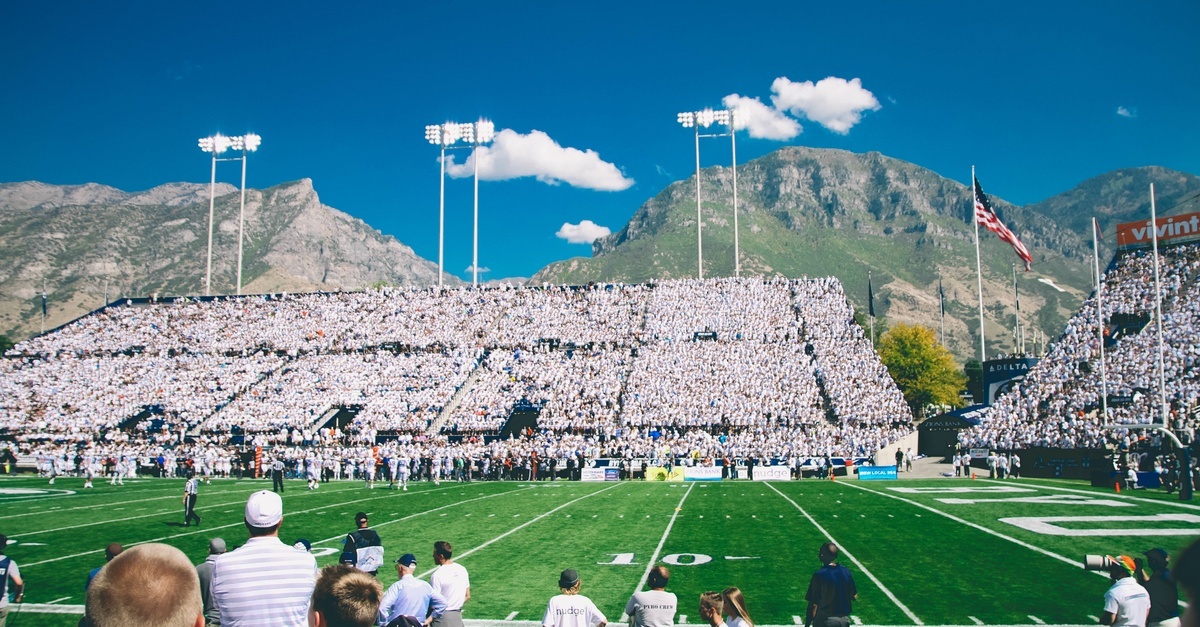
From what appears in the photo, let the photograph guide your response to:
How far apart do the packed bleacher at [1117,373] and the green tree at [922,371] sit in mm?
34735

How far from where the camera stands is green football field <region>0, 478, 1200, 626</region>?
12.9m

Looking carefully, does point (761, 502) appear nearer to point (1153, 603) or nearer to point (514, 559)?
point (514, 559)

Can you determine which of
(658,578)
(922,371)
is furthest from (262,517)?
(922,371)

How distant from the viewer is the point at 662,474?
37.2 metres

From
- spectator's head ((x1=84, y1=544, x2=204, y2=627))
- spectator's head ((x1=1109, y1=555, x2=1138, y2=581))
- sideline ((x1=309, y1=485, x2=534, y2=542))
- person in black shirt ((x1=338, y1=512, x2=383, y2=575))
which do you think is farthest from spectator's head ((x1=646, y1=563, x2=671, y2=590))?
sideline ((x1=309, y1=485, x2=534, y2=542))

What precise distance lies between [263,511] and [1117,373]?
4118 cm

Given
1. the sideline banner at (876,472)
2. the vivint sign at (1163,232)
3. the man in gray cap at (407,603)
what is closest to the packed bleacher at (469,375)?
the sideline banner at (876,472)

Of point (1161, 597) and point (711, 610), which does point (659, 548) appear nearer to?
point (1161, 597)

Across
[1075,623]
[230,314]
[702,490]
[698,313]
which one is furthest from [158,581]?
[230,314]

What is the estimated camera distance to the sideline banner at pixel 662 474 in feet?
122

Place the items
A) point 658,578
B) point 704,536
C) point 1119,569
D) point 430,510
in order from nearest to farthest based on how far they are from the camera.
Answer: point 658,578, point 1119,569, point 704,536, point 430,510

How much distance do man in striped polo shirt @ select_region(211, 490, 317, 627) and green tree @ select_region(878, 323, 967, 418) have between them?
80461mm

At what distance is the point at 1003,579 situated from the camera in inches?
556

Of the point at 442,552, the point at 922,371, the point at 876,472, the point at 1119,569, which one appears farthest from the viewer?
the point at 922,371
